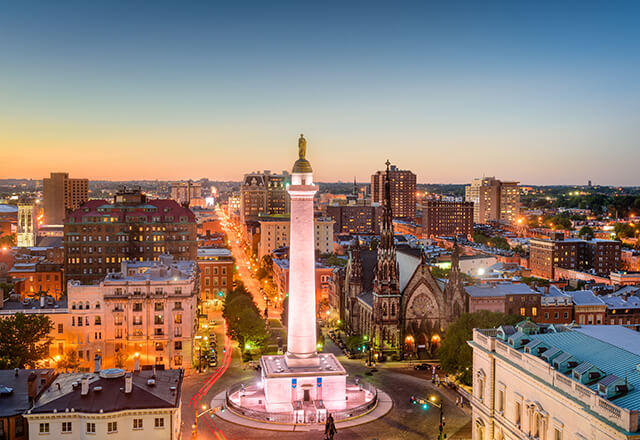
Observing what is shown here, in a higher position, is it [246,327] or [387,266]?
[387,266]

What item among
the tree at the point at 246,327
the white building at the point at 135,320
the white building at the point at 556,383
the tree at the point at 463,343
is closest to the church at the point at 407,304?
the tree at the point at 463,343

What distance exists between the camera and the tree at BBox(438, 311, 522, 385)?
7962cm

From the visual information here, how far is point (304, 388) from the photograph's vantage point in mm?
74438

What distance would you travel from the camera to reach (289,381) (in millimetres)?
73688

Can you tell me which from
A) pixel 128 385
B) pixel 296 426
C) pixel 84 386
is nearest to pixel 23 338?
pixel 84 386

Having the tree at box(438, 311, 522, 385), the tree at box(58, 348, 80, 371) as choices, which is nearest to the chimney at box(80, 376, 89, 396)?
the tree at box(58, 348, 80, 371)

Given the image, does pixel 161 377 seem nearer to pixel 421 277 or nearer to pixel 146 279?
pixel 146 279

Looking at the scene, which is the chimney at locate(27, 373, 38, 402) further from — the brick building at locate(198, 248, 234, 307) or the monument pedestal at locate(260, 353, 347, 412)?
the brick building at locate(198, 248, 234, 307)

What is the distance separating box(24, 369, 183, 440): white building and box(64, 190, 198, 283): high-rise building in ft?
269

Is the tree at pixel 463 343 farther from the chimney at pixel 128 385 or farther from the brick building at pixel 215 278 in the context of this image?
the brick building at pixel 215 278

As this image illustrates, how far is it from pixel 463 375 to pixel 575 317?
42.2 metres

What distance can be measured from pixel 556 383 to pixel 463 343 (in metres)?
34.9

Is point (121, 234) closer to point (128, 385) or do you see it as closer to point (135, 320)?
point (135, 320)

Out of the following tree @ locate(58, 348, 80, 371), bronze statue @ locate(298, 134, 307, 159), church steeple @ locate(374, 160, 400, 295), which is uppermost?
bronze statue @ locate(298, 134, 307, 159)
